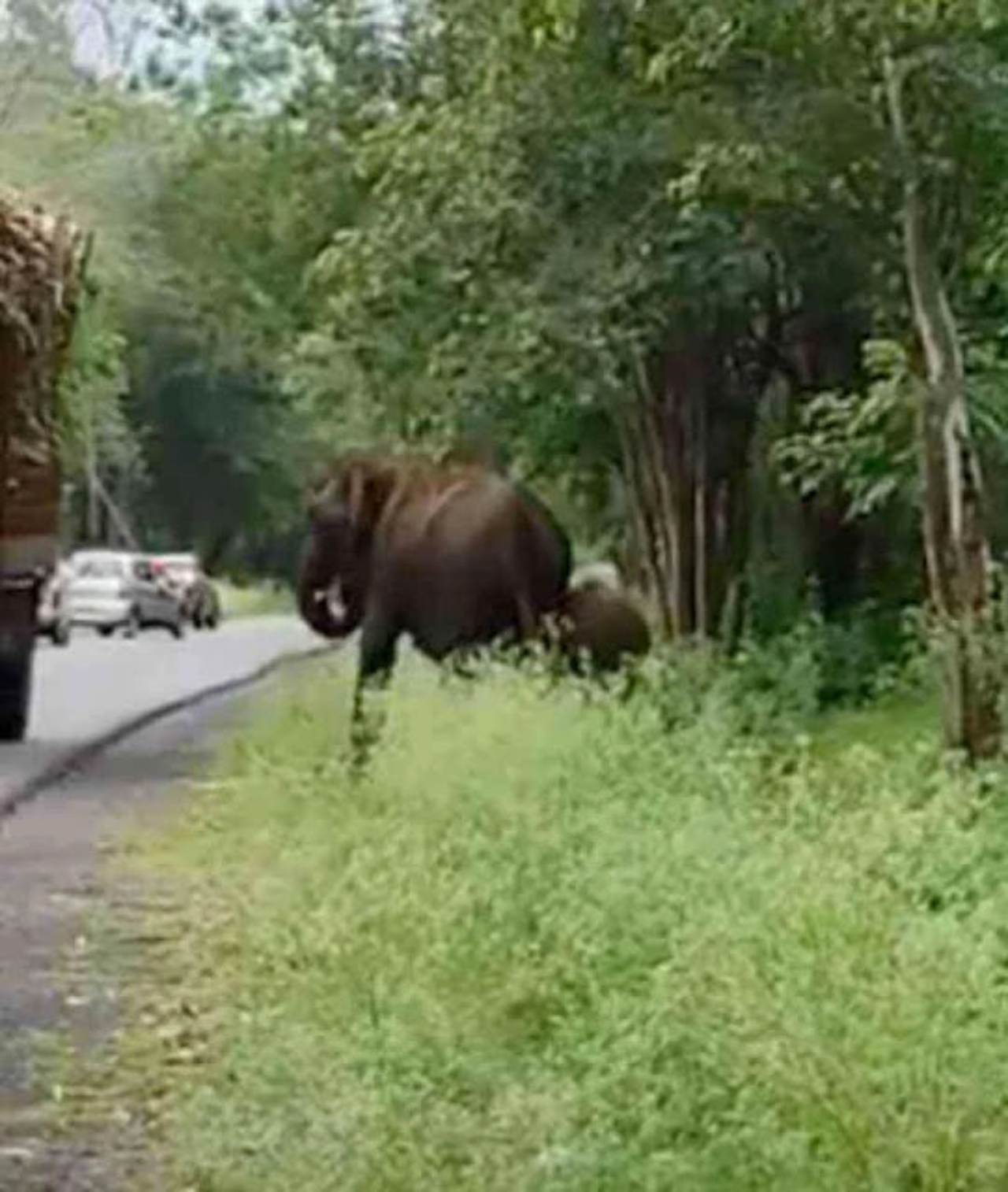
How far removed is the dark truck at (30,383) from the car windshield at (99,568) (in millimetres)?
32681

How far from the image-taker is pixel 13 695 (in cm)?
2594

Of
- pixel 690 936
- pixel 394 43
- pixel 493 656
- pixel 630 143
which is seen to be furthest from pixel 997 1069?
pixel 394 43

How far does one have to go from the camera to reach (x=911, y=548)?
3075 centimetres

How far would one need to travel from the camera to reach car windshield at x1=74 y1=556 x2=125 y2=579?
5828 cm

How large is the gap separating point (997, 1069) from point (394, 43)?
21935 mm

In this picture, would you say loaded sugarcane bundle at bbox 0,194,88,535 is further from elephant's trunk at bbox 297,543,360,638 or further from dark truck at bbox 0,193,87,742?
elephant's trunk at bbox 297,543,360,638

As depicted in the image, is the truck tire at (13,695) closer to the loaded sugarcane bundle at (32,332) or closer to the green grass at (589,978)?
the loaded sugarcane bundle at (32,332)

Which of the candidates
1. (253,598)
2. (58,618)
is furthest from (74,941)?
(253,598)

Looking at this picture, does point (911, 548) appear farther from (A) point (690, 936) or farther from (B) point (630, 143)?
(A) point (690, 936)

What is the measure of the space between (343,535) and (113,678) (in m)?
16.3

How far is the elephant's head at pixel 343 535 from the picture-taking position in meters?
22.1

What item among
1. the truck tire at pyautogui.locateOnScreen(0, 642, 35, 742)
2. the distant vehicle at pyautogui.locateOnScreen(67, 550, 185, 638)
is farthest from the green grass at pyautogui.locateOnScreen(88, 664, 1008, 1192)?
the distant vehicle at pyautogui.locateOnScreen(67, 550, 185, 638)

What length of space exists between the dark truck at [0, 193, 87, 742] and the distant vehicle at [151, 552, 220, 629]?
36709mm

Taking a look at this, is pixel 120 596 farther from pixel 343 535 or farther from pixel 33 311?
pixel 343 535
